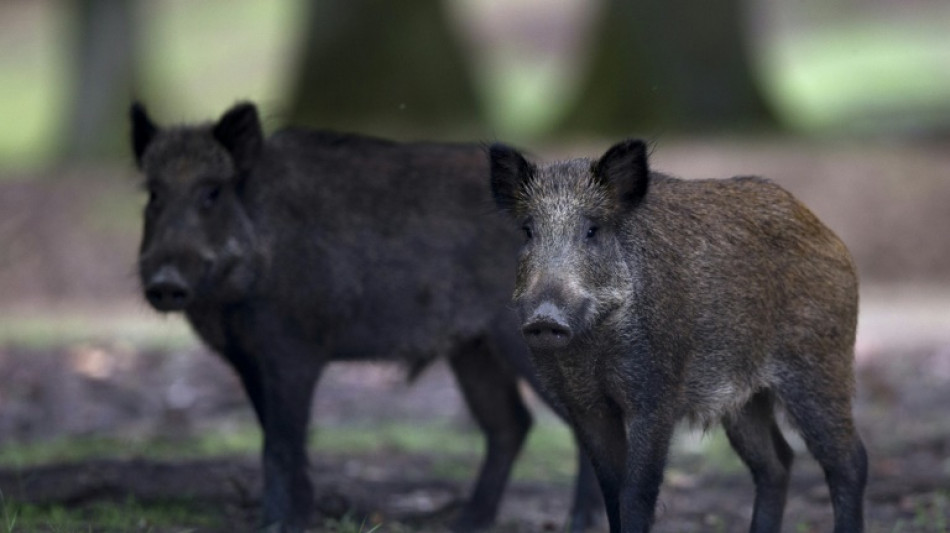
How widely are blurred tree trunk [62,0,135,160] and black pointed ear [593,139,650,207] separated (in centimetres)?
1662

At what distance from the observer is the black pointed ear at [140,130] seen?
328 inches

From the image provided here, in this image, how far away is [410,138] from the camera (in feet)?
63.4

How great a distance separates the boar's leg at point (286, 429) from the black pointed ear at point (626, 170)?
2.28m

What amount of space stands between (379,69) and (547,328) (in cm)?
1512

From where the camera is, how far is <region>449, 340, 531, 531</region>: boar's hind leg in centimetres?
863

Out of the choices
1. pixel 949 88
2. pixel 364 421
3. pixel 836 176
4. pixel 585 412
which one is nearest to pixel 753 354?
pixel 585 412

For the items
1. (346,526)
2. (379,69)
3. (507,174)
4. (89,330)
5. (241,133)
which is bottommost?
(89,330)

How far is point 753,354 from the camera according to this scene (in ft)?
22.6

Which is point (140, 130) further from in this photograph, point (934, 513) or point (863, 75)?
point (863, 75)

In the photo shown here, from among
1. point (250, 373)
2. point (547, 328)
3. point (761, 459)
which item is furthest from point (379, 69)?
point (547, 328)

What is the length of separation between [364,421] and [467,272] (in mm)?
3319

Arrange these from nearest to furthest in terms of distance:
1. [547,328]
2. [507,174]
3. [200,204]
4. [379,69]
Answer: [547,328]
[507,174]
[200,204]
[379,69]

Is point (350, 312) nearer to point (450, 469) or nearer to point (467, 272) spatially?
point (467, 272)

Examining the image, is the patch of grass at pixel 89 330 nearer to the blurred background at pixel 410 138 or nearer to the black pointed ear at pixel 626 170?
the blurred background at pixel 410 138
